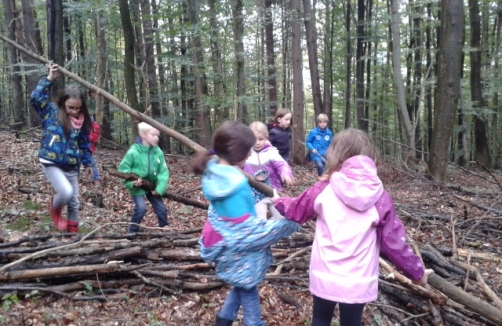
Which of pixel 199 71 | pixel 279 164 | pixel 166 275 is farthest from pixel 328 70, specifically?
pixel 166 275

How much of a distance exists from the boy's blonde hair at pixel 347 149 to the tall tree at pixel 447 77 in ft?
24.4

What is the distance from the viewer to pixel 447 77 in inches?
366

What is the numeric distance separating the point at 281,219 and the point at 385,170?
31.6 ft

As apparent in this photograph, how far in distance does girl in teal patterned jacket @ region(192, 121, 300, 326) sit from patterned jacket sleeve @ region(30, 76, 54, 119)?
2593 mm

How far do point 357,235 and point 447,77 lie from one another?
27.2ft

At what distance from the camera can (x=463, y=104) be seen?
671 inches

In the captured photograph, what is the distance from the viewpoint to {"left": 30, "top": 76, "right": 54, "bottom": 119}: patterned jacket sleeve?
4324mm

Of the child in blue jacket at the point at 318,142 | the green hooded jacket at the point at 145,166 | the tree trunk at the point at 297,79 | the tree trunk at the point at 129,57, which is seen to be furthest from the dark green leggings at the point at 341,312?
the tree trunk at the point at 297,79

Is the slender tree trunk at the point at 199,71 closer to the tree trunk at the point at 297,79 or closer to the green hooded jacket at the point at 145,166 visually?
the tree trunk at the point at 297,79

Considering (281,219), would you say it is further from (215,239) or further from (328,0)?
(328,0)

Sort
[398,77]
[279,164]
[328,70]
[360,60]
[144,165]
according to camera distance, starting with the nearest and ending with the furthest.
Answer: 1. [279,164]
2. [144,165]
3. [398,77]
4. [360,60]
5. [328,70]

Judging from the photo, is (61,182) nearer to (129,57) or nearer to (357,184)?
(357,184)

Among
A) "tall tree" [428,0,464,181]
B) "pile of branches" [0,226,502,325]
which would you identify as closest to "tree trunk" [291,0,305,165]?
"tall tree" [428,0,464,181]

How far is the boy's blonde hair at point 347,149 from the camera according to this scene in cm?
255
